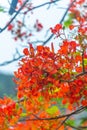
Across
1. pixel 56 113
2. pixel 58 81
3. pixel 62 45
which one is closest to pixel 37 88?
pixel 58 81

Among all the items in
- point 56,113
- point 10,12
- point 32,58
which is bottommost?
point 56,113

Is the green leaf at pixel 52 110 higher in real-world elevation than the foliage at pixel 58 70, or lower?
lower

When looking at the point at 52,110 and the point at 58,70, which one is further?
the point at 52,110

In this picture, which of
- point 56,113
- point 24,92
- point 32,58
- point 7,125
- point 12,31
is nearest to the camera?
point 32,58

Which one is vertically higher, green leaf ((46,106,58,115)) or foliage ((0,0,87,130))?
foliage ((0,0,87,130))

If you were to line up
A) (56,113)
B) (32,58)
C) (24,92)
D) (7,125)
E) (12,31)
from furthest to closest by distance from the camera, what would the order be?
(12,31), (56,113), (7,125), (24,92), (32,58)

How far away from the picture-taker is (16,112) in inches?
151

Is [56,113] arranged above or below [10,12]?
below

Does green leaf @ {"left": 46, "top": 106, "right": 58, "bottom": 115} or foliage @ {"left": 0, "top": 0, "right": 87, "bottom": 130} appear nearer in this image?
foliage @ {"left": 0, "top": 0, "right": 87, "bottom": 130}

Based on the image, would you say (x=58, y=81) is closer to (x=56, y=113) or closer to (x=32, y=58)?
(x=32, y=58)

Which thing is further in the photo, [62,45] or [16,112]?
[16,112]

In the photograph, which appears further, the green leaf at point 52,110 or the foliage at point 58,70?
the green leaf at point 52,110

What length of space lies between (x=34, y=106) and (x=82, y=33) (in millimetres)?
1172

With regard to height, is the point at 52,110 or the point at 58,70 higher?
the point at 58,70
